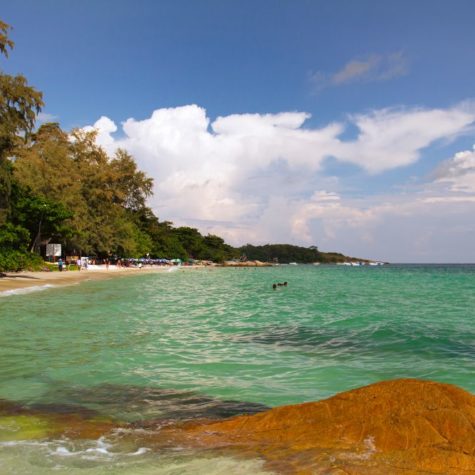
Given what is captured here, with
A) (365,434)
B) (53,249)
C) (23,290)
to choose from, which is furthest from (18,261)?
(365,434)

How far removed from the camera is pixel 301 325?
1530 centimetres

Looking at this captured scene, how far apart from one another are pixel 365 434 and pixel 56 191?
1968 inches

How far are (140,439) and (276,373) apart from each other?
154 inches

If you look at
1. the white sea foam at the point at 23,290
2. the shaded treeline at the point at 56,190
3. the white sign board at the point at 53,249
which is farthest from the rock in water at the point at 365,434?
the white sign board at the point at 53,249

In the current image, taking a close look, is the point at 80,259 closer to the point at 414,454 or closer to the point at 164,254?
the point at 164,254

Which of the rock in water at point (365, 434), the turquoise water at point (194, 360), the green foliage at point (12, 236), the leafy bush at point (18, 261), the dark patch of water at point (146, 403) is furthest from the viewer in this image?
the leafy bush at point (18, 261)

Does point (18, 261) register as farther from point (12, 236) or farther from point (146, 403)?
point (146, 403)

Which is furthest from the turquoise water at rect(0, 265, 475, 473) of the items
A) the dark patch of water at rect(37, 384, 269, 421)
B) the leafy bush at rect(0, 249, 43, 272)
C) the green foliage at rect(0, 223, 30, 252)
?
the leafy bush at rect(0, 249, 43, 272)

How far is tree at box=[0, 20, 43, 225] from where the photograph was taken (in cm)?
3191

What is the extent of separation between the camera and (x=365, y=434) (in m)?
3.97

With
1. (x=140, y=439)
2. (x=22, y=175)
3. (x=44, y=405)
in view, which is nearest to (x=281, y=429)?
(x=140, y=439)

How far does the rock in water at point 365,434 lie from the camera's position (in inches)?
140

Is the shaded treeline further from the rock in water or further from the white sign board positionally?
the rock in water

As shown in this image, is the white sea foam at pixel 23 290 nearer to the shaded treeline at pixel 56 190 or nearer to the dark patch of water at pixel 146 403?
the shaded treeline at pixel 56 190
